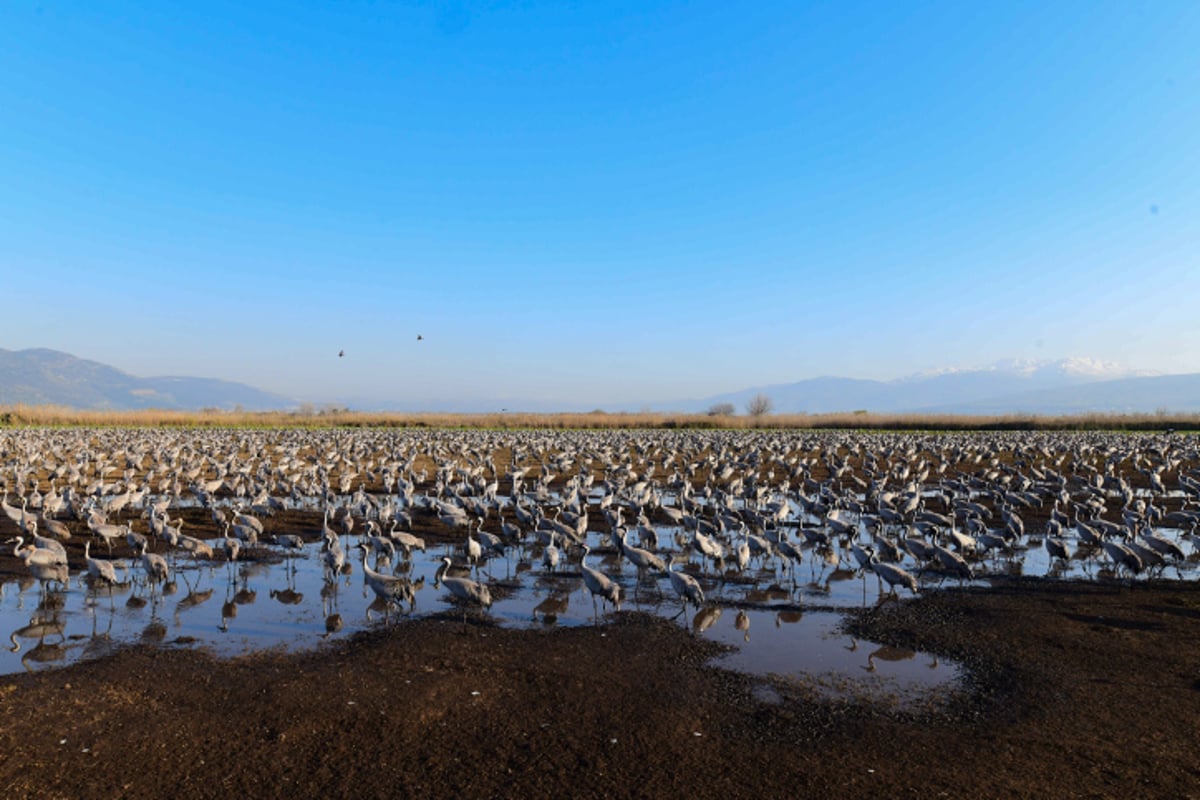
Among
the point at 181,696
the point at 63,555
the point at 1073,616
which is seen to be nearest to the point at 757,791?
the point at 181,696

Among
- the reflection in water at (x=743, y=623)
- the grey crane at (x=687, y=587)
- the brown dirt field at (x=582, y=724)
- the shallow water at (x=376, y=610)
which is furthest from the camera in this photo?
the grey crane at (x=687, y=587)

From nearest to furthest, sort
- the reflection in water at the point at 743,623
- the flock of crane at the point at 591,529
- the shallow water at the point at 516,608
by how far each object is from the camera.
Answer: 1. the shallow water at the point at 516,608
2. the reflection in water at the point at 743,623
3. the flock of crane at the point at 591,529

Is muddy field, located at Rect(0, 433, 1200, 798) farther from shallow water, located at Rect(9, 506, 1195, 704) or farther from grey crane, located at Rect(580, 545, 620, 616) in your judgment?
grey crane, located at Rect(580, 545, 620, 616)

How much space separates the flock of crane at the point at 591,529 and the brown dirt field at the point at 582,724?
237 cm

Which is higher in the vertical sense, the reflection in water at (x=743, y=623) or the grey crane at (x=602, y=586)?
the grey crane at (x=602, y=586)

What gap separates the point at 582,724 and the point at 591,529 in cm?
1153

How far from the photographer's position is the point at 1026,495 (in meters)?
22.0

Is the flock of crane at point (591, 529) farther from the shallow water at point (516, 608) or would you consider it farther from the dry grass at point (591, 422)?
the dry grass at point (591, 422)

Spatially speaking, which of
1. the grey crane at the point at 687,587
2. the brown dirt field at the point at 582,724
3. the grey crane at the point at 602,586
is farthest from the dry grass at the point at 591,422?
the brown dirt field at the point at 582,724

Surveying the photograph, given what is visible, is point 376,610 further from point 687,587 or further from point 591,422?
point 591,422

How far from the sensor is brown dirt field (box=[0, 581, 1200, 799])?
673 cm

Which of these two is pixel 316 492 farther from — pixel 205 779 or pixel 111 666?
pixel 205 779

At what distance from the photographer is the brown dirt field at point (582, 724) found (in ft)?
→ 22.1

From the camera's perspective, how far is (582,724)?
7.94 m
